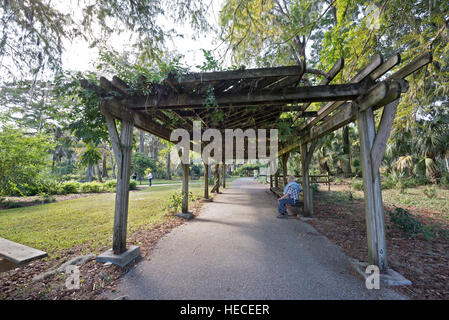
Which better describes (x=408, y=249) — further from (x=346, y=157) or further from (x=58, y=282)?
(x=346, y=157)

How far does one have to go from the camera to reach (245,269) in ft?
9.11

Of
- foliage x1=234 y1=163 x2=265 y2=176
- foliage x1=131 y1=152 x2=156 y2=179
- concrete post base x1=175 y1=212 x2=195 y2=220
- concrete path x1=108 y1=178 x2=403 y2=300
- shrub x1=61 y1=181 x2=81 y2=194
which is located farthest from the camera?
foliage x1=234 y1=163 x2=265 y2=176

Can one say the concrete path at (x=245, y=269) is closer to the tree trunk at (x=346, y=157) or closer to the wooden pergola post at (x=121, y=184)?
the wooden pergola post at (x=121, y=184)

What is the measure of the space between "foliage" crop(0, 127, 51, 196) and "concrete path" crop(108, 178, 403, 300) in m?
5.34

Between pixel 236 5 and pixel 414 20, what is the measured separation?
3468mm

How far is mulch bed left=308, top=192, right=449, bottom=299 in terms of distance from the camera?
2288 mm

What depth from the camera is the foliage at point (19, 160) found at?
5.63 m

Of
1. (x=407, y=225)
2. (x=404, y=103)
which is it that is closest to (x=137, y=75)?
(x=404, y=103)

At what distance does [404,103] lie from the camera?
168 inches

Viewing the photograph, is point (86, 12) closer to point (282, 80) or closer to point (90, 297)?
point (282, 80)

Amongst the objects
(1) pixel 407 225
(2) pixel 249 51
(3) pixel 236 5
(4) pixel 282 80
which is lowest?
(1) pixel 407 225

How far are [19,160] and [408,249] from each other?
10159 mm

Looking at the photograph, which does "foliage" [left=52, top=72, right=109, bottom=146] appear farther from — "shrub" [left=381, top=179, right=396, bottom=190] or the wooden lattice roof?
"shrub" [left=381, top=179, right=396, bottom=190]

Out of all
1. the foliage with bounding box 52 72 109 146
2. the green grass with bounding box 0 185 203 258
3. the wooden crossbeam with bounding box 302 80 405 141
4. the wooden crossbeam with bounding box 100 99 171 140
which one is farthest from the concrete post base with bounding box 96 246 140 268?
the wooden crossbeam with bounding box 302 80 405 141
